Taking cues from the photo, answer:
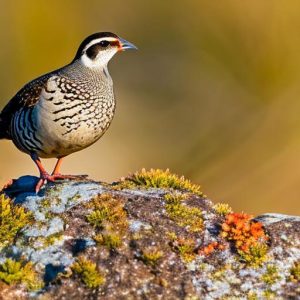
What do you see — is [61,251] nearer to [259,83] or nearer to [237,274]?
[237,274]

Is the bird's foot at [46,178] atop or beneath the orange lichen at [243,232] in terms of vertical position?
atop

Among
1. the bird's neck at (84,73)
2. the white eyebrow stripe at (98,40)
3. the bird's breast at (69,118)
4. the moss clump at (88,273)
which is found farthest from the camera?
the white eyebrow stripe at (98,40)

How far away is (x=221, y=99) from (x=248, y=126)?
94.1 inches

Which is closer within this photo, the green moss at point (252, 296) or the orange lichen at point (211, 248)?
the green moss at point (252, 296)

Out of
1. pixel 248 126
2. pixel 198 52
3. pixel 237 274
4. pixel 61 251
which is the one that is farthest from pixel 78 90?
pixel 198 52

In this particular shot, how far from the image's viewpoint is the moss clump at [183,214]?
991 centimetres

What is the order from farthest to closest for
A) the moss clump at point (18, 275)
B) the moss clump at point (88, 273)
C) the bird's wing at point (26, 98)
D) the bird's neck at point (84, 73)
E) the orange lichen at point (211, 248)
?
the bird's neck at point (84, 73) < the bird's wing at point (26, 98) < the orange lichen at point (211, 248) < the moss clump at point (18, 275) < the moss clump at point (88, 273)

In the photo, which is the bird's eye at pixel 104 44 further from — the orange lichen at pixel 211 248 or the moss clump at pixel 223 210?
the orange lichen at pixel 211 248

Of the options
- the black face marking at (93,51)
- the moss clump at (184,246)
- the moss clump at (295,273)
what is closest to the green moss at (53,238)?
the moss clump at (184,246)

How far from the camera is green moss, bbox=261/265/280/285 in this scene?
920cm

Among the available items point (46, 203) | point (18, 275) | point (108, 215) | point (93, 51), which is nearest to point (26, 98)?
point (93, 51)

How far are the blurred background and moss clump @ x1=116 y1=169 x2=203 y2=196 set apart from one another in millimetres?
18927

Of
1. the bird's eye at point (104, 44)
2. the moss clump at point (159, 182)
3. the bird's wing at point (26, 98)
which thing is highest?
the bird's eye at point (104, 44)

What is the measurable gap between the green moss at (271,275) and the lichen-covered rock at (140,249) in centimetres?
1
